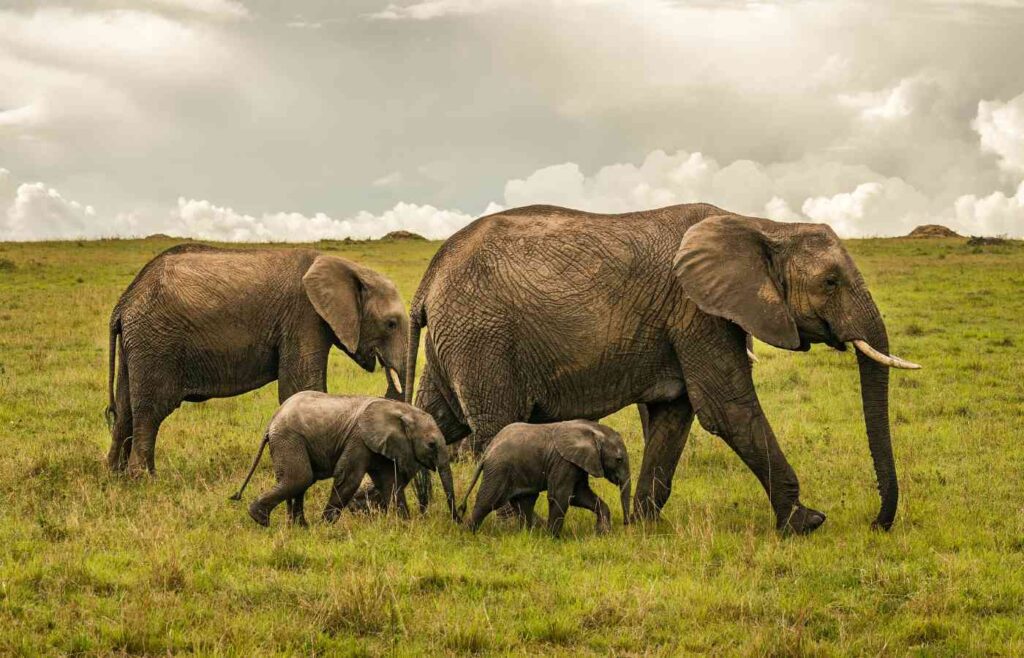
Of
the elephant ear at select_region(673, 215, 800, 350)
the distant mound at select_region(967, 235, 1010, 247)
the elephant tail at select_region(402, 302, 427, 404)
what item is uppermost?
the distant mound at select_region(967, 235, 1010, 247)

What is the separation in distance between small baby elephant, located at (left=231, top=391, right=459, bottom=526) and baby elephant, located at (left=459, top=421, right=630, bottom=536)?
0.42 m

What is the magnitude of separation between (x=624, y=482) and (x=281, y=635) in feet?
11.9

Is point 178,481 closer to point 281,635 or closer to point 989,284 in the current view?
point 281,635

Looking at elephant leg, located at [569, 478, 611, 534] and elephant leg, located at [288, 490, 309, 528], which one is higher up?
elephant leg, located at [569, 478, 611, 534]

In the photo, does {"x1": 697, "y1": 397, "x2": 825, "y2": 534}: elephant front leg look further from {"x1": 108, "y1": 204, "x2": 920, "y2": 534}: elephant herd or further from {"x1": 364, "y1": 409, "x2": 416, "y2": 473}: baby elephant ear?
{"x1": 364, "y1": 409, "x2": 416, "y2": 473}: baby elephant ear

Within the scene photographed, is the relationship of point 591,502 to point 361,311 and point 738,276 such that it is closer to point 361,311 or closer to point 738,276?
point 738,276

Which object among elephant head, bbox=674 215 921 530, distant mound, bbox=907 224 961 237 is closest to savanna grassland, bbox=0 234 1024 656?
elephant head, bbox=674 215 921 530

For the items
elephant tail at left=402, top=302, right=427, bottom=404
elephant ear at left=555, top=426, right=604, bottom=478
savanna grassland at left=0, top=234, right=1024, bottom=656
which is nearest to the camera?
savanna grassland at left=0, top=234, right=1024, bottom=656

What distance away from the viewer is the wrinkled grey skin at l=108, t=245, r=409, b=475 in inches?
483

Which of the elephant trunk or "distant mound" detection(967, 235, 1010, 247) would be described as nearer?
the elephant trunk

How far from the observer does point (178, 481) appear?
11.7 m

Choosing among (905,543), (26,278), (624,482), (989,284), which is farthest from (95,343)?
(989,284)

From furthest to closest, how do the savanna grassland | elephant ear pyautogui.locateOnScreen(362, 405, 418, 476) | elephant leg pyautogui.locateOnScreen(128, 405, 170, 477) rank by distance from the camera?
elephant leg pyautogui.locateOnScreen(128, 405, 170, 477) → elephant ear pyautogui.locateOnScreen(362, 405, 418, 476) → the savanna grassland

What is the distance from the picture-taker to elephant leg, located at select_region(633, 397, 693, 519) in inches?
394
